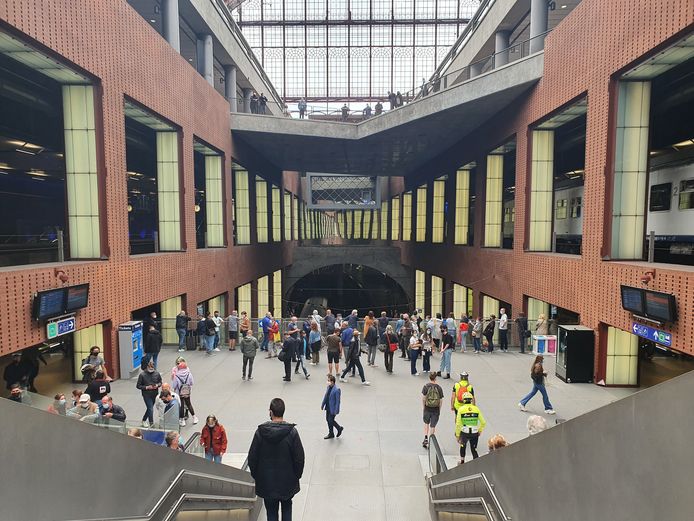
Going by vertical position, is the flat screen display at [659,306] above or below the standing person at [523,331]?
above

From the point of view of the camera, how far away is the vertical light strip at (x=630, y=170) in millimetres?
11992

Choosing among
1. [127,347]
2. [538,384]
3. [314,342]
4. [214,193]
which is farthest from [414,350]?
[214,193]

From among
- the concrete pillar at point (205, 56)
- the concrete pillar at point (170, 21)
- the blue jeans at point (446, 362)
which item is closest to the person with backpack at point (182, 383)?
the blue jeans at point (446, 362)

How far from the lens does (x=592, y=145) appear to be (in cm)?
1299

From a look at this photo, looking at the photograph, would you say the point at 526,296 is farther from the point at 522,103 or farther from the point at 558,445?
the point at 558,445

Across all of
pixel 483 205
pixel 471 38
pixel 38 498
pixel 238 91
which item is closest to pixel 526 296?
pixel 483 205

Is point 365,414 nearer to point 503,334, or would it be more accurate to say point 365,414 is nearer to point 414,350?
point 414,350

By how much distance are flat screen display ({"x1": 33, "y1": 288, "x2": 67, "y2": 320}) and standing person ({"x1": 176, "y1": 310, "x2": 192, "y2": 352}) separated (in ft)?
18.4

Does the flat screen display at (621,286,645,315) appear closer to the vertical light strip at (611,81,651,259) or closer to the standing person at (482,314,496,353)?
the vertical light strip at (611,81,651,259)

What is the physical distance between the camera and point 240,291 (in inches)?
1054

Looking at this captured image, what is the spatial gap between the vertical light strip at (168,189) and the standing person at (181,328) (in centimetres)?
303

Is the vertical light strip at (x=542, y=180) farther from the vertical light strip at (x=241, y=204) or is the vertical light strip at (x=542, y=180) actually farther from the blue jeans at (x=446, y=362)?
the vertical light strip at (x=241, y=204)

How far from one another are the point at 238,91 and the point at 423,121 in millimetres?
14516

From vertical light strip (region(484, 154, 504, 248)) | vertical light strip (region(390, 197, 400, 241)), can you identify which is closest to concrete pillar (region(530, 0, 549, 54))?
vertical light strip (region(484, 154, 504, 248))
